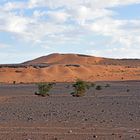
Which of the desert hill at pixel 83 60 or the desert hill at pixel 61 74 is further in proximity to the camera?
the desert hill at pixel 83 60

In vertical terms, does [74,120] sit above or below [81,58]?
below

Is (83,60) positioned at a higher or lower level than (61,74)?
higher

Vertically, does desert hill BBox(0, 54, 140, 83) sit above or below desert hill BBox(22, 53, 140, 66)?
below

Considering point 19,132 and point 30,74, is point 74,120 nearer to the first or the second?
point 19,132

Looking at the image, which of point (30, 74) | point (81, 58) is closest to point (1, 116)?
point (30, 74)

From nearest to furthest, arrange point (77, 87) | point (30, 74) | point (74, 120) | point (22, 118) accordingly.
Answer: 1. point (74, 120)
2. point (22, 118)
3. point (77, 87)
4. point (30, 74)

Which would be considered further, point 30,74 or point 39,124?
point 30,74

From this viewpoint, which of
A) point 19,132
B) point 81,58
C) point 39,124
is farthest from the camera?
point 81,58

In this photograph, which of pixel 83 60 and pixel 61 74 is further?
pixel 83 60

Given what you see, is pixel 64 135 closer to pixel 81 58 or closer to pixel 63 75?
pixel 63 75

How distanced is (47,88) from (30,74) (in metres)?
65.5

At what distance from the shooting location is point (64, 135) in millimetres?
15695

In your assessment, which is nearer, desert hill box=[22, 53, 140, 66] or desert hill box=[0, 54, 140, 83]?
desert hill box=[0, 54, 140, 83]

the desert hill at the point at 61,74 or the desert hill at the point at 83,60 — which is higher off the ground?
the desert hill at the point at 83,60
